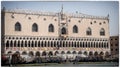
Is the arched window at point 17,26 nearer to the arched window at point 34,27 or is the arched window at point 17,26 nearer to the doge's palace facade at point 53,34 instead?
the doge's palace facade at point 53,34

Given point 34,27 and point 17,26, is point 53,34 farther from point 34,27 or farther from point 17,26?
point 17,26

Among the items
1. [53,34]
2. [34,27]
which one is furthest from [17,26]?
[53,34]

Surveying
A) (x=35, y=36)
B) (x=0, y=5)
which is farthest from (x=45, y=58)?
(x=0, y=5)

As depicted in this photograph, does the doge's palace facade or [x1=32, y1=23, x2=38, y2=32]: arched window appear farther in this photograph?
[x1=32, y1=23, x2=38, y2=32]: arched window

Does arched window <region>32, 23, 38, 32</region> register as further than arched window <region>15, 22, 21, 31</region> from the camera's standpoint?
Yes

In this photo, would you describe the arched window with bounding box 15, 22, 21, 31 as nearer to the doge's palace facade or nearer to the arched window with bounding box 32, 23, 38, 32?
the doge's palace facade

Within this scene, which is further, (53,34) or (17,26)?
(53,34)

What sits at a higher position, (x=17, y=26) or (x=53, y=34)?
(x=17, y=26)

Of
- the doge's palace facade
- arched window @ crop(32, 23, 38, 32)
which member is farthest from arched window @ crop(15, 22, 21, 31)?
arched window @ crop(32, 23, 38, 32)

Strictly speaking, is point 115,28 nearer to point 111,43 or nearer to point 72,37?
point 111,43
